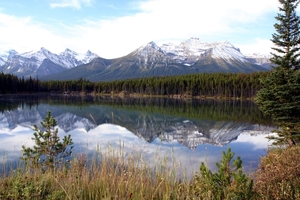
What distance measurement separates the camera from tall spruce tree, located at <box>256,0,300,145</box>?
61.5 ft

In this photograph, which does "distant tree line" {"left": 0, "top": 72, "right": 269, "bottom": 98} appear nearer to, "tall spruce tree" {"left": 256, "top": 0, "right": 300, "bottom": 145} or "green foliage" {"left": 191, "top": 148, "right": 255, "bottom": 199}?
"tall spruce tree" {"left": 256, "top": 0, "right": 300, "bottom": 145}

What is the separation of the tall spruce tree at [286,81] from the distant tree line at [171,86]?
283ft

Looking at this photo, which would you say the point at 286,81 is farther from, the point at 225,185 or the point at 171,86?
the point at 171,86

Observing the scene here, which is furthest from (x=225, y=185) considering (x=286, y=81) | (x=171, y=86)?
(x=171, y=86)

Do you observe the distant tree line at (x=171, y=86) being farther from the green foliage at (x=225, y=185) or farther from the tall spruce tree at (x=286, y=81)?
the green foliage at (x=225, y=185)

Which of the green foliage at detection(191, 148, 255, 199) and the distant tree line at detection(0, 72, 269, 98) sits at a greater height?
the distant tree line at detection(0, 72, 269, 98)

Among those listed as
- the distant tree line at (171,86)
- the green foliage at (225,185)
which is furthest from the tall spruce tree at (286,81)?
the distant tree line at (171,86)

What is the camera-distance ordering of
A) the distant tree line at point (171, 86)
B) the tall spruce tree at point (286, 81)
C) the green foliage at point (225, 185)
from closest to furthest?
the green foliage at point (225, 185) < the tall spruce tree at point (286, 81) < the distant tree line at point (171, 86)

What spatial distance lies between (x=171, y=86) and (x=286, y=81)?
12009cm

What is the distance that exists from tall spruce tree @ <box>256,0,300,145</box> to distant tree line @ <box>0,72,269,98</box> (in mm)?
86320

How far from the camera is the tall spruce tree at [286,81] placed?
18750mm

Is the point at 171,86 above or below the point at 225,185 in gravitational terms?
above

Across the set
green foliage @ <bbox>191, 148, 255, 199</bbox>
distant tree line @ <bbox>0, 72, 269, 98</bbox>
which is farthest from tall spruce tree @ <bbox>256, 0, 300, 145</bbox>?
distant tree line @ <bbox>0, 72, 269, 98</bbox>

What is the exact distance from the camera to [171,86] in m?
139
